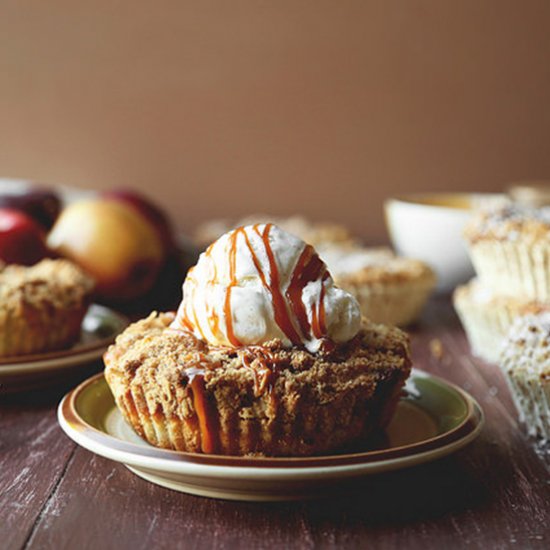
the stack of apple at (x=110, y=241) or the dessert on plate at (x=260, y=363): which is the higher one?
the dessert on plate at (x=260, y=363)

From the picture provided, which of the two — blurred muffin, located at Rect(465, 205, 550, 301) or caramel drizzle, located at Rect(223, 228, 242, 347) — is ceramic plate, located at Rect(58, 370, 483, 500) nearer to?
caramel drizzle, located at Rect(223, 228, 242, 347)

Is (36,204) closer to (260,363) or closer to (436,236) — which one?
(436,236)

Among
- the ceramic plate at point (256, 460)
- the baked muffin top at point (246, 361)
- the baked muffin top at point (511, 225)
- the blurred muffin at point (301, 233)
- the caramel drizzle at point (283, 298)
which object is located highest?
the caramel drizzle at point (283, 298)

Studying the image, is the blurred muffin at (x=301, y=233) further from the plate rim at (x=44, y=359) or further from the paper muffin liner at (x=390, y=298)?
the plate rim at (x=44, y=359)

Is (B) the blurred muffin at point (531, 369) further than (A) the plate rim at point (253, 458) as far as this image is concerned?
Yes

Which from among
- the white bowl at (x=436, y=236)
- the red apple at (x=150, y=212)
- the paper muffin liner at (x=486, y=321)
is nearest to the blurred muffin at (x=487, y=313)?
the paper muffin liner at (x=486, y=321)

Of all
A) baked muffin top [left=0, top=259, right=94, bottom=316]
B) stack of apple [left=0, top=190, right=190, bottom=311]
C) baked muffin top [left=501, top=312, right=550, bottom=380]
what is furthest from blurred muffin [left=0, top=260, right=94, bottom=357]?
baked muffin top [left=501, top=312, right=550, bottom=380]

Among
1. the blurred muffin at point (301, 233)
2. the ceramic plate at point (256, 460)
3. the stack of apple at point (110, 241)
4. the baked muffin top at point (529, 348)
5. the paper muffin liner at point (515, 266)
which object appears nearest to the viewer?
the ceramic plate at point (256, 460)

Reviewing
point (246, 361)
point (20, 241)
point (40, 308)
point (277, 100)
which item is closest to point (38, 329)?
point (40, 308)
